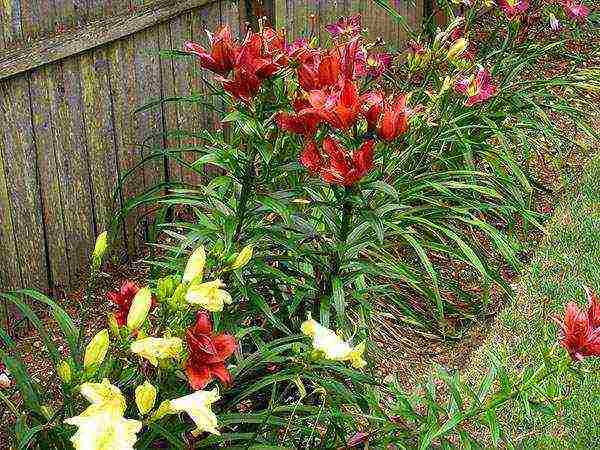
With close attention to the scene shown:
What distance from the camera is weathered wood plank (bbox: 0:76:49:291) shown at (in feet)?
9.80

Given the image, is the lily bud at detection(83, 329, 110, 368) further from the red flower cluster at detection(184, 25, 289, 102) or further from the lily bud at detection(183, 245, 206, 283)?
the red flower cluster at detection(184, 25, 289, 102)

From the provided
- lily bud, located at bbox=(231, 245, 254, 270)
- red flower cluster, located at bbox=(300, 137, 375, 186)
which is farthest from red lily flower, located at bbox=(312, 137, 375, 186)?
lily bud, located at bbox=(231, 245, 254, 270)

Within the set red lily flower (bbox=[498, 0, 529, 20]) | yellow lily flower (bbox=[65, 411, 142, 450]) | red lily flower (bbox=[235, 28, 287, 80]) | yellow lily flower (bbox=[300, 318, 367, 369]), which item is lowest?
yellow lily flower (bbox=[300, 318, 367, 369])

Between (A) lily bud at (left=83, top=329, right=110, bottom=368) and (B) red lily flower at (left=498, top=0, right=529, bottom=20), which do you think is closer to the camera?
(A) lily bud at (left=83, top=329, right=110, bottom=368)

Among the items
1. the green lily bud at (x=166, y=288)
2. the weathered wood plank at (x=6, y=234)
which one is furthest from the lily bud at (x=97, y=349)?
the weathered wood plank at (x=6, y=234)

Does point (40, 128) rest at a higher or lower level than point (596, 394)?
higher

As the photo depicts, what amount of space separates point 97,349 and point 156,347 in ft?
0.36

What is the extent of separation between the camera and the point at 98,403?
1404 mm

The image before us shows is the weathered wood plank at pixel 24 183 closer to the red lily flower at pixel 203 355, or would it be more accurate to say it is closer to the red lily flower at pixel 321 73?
the red lily flower at pixel 321 73

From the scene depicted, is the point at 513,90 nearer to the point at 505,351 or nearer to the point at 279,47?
the point at 505,351

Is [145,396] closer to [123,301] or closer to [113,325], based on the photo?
[113,325]

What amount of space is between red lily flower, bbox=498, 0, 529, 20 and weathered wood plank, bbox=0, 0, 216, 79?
4.29ft

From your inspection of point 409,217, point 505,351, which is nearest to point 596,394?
point 505,351

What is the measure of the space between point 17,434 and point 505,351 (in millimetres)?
1983
